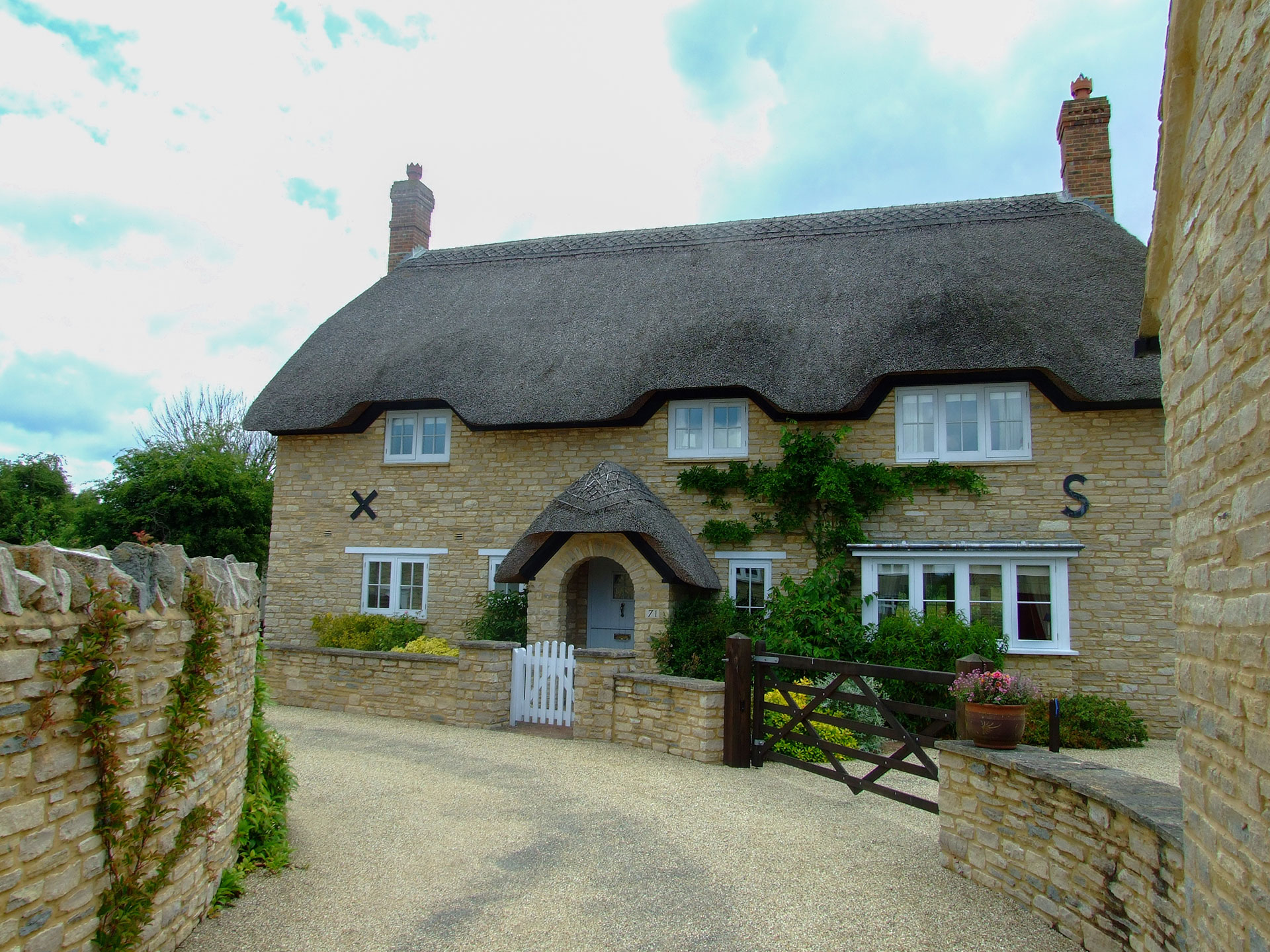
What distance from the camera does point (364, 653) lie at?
11.9 metres

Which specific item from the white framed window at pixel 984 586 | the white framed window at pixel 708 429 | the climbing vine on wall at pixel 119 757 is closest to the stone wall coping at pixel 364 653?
the white framed window at pixel 708 429

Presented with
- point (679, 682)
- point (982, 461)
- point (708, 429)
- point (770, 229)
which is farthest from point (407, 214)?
point (679, 682)

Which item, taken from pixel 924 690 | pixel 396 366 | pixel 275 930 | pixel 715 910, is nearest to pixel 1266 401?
pixel 715 910

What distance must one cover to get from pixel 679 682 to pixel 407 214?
1439cm

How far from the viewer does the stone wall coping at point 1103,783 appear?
426 centimetres

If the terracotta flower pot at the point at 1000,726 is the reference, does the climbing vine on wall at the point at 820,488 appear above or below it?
above

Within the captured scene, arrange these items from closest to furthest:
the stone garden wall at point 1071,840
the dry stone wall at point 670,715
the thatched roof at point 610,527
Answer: the stone garden wall at point 1071,840 < the dry stone wall at point 670,715 < the thatched roof at point 610,527

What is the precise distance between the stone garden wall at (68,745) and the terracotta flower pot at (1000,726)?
4.92 meters

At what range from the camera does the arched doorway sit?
1405 centimetres

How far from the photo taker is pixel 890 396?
43.7 ft

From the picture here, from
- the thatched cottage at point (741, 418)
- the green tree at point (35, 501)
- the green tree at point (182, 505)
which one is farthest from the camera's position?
the green tree at point (35, 501)

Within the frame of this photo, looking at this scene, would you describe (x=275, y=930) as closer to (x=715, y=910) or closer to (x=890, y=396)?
(x=715, y=910)

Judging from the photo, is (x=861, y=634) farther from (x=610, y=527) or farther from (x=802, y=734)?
(x=610, y=527)

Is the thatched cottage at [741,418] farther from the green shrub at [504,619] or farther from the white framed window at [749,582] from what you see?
the green shrub at [504,619]
